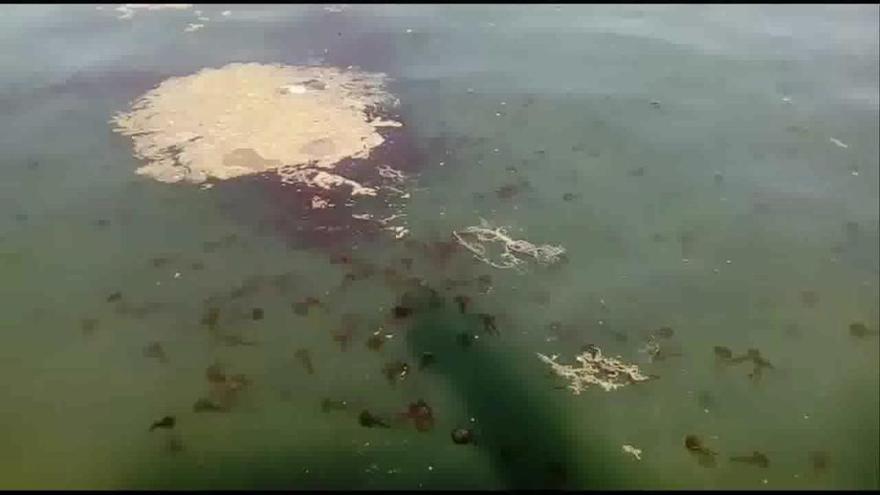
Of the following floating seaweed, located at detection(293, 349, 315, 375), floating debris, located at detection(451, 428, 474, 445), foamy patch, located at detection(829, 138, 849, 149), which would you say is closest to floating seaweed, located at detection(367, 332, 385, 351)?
floating seaweed, located at detection(293, 349, 315, 375)

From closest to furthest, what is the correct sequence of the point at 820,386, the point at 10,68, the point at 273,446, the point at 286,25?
the point at 273,446 → the point at 820,386 → the point at 10,68 → the point at 286,25

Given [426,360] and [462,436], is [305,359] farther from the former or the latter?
[462,436]

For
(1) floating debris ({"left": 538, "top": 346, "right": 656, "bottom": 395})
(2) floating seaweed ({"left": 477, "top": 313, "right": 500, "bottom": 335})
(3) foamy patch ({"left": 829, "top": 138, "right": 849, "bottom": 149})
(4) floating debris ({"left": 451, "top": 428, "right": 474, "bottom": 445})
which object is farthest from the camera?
(3) foamy patch ({"left": 829, "top": 138, "right": 849, "bottom": 149})

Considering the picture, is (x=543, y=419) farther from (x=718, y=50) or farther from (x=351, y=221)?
(x=718, y=50)

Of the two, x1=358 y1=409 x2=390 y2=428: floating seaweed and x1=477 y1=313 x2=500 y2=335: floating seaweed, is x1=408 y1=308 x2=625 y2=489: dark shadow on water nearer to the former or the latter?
x1=477 y1=313 x2=500 y2=335: floating seaweed

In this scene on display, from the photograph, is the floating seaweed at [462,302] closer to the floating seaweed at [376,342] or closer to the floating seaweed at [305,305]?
the floating seaweed at [376,342]

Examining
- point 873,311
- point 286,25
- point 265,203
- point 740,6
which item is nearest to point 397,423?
point 265,203

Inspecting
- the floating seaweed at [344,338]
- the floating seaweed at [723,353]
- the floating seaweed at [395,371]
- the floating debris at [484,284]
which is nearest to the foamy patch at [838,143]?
the floating seaweed at [723,353]
